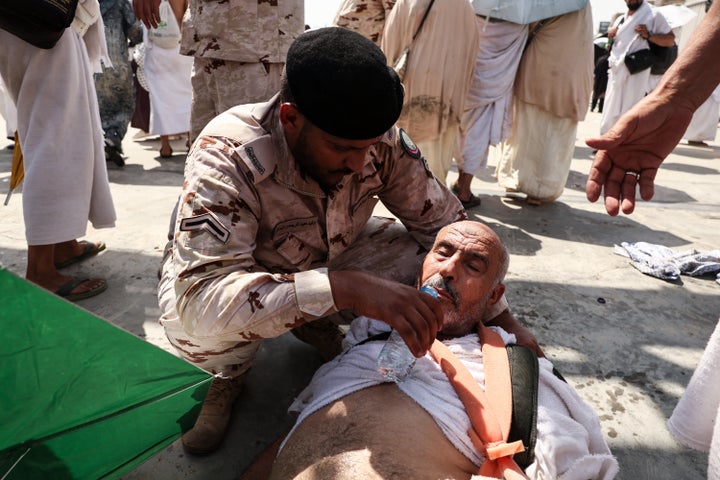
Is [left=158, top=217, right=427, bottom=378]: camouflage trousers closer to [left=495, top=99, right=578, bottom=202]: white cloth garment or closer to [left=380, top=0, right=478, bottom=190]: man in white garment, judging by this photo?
[left=380, top=0, right=478, bottom=190]: man in white garment

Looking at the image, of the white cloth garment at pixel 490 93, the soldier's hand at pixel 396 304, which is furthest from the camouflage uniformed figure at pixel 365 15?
the soldier's hand at pixel 396 304

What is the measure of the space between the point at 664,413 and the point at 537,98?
3053mm

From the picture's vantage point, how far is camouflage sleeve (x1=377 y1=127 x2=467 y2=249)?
6.50 feet

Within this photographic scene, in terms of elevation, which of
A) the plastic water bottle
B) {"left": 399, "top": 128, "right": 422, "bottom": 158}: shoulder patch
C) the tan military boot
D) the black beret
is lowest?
the tan military boot

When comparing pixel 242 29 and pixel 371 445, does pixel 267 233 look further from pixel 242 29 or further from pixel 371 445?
pixel 242 29

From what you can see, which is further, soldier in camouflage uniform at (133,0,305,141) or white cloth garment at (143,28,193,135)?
white cloth garment at (143,28,193,135)

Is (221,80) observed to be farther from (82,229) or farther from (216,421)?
(216,421)

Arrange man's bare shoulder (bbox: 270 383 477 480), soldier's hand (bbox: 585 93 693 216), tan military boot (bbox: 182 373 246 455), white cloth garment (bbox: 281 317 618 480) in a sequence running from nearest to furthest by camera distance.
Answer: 1. man's bare shoulder (bbox: 270 383 477 480)
2. white cloth garment (bbox: 281 317 618 480)
3. tan military boot (bbox: 182 373 246 455)
4. soldier's hand (bbox: 585 93 693 216)

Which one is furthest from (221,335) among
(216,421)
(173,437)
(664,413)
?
(664,413)

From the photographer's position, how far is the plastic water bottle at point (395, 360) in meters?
1.47

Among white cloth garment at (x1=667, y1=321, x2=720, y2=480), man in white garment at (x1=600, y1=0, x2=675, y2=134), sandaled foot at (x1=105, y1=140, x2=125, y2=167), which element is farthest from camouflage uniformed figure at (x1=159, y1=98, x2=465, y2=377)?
man in white garment at (x1=600, y1=0, x2=675, y2=134)

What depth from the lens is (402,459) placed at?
47.2 inches

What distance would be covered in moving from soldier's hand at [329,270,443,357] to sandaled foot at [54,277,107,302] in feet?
5.77

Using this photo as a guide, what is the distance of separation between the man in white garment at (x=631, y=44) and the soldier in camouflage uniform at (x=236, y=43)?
17.3 ft
